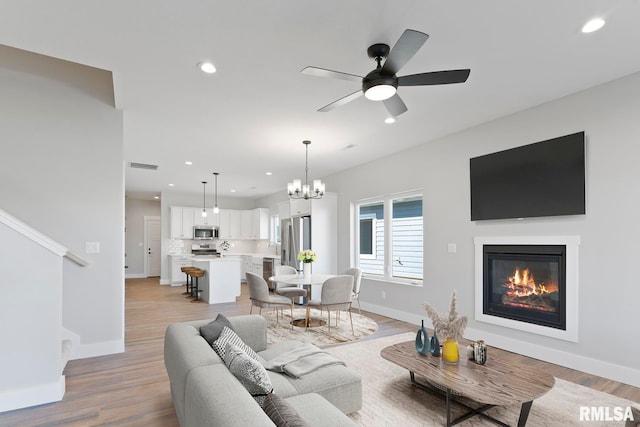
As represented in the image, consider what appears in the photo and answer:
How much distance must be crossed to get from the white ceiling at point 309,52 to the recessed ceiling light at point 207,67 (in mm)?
55

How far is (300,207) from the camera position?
729 centimetres

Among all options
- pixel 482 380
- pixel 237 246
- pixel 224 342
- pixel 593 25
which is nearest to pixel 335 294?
pixel 482 380

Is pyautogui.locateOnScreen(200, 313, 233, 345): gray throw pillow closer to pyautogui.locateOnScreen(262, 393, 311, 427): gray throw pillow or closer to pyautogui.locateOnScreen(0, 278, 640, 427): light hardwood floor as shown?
pyautogui.locateOnScreen(0, 278, 640, 427): light hardwood floor

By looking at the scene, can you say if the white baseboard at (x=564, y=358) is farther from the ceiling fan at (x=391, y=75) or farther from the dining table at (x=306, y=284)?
the ceiling fan at (x=391, y=75)

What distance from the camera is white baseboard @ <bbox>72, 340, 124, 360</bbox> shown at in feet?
12.1

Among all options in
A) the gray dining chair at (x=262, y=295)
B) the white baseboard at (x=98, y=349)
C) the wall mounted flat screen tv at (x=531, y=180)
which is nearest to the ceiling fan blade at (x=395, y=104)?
the wall mounted flat screen tv at (x=531, y=180)

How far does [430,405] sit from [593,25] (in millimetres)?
3064

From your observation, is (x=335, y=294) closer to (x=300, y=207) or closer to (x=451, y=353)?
(x=451, y=353)

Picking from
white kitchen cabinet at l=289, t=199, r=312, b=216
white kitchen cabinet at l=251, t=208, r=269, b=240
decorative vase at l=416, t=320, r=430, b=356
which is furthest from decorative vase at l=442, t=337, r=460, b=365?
white kitchen cabinet at l=251, t=208, r=269, b=240

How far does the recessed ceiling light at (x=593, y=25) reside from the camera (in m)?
2.32

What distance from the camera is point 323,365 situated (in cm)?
242

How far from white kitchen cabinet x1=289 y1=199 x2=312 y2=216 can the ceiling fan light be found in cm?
444

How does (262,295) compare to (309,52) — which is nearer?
(309,52)

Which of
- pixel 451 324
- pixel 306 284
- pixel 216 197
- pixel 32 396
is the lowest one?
pixel 32 396
